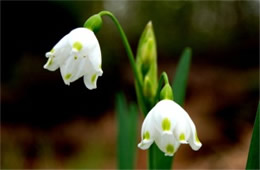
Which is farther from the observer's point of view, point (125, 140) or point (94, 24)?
point (125, 140)

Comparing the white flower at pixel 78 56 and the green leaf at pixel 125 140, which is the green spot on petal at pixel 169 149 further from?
the green leaf at pixel 125 140

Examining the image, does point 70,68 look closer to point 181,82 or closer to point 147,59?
point 147,59

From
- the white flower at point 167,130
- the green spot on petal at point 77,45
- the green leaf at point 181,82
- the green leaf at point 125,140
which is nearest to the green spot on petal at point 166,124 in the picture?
the white flower at point 167,130

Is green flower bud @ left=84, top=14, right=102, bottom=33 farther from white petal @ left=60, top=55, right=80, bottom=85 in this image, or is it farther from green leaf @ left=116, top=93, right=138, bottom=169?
green leaf @ left=116, top=93, right=138, bottom=169

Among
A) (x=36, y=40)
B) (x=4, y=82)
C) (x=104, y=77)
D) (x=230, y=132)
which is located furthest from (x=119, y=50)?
(x=230, y=132)

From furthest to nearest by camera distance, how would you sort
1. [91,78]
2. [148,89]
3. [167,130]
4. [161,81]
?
[148,89] → [161,81] → [91,78] → [167,130]

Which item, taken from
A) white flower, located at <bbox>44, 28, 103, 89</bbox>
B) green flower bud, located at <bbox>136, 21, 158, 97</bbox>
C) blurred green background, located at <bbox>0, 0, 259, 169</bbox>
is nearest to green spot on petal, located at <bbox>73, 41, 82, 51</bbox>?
white flower, located at <bbox>44, 28, 103, 89</bbox>

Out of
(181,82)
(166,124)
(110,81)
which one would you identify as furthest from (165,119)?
(110,81)

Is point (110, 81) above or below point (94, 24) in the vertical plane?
below
